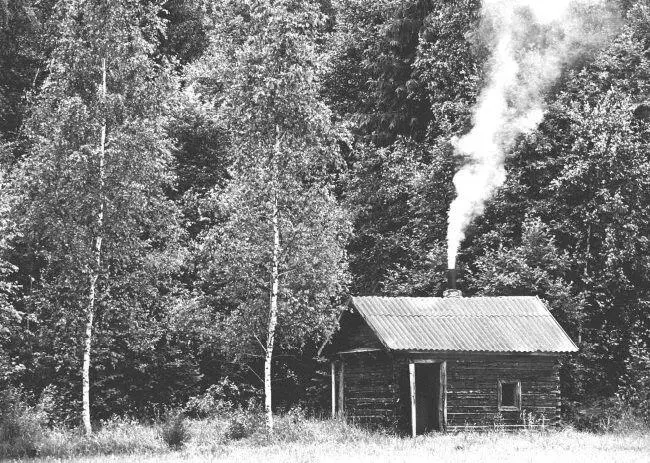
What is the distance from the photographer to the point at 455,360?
27.5m

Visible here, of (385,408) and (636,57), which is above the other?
(636,57)

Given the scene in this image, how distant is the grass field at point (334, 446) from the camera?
2077 centimetres

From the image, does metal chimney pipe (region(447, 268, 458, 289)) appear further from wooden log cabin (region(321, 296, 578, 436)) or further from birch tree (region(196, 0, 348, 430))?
birch tree (region(196, 0, 348, 430))

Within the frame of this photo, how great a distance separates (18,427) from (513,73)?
70.6 feet

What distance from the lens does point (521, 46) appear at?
3609 centimetres

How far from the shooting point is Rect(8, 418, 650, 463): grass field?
818 inches

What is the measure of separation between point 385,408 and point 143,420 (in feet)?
28.3

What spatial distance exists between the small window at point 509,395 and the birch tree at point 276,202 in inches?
215

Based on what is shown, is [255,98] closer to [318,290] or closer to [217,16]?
[318,290]

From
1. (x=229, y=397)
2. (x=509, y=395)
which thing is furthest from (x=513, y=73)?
(x=229, y=397)

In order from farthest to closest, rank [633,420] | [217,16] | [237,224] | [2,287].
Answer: [217,16] → [633,420] → [237,224] → [2,287]

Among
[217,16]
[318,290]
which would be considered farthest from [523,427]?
[217,16]

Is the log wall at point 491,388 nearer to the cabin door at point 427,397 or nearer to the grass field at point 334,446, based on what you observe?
the grass field at point 334,446

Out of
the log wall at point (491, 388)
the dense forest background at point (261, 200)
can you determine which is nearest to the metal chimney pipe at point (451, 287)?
the log wall at point (491, 388)
